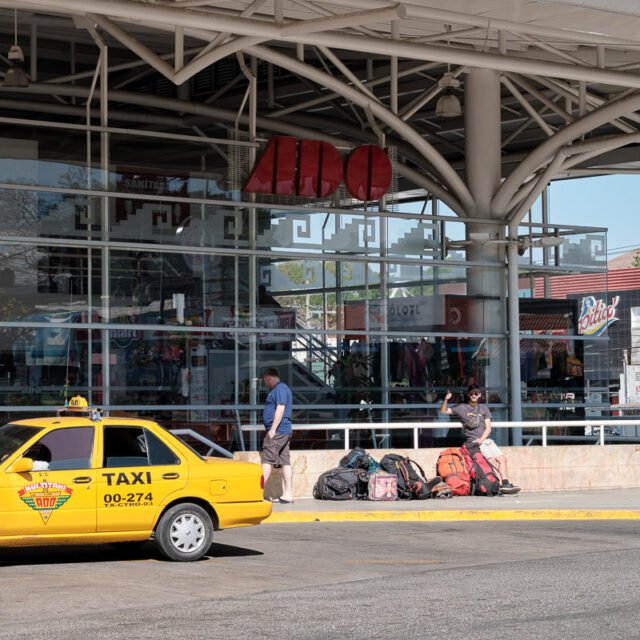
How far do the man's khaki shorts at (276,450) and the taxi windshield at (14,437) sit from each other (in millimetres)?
5302

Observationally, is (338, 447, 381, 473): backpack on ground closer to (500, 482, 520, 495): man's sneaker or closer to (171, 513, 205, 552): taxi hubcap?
(500, 482, 520, 495): man's sneaker

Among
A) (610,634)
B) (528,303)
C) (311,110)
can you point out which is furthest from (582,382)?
(610,634)

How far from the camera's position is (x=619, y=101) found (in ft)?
78.4

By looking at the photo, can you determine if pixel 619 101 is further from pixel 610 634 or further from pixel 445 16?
pixel 610 634

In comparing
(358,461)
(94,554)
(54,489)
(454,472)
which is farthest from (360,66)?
(54,489)

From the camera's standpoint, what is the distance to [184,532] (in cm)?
1162

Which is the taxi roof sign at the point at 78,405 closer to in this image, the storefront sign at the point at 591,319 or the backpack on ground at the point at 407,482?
the backpack on ground at the point at 407,482

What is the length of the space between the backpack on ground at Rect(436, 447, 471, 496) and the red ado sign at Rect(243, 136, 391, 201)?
6.73m

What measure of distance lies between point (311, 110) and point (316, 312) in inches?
494

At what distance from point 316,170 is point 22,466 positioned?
13.5m

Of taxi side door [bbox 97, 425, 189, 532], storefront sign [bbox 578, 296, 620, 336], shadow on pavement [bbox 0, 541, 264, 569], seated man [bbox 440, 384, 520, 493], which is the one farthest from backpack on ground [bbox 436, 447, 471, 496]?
storefront sign [bbox 578, 296, 620, 336]

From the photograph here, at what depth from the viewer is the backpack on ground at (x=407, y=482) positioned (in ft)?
57.9

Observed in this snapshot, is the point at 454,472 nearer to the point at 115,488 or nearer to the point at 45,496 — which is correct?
the point at 115,488

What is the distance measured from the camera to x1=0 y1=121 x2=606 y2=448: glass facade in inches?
791
